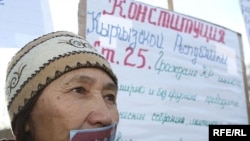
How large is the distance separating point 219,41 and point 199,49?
0.97ft

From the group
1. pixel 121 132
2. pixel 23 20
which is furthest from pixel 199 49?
pixel 23 20

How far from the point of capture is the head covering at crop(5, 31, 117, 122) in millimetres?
940

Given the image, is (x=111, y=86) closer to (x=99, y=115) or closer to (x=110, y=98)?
(x=110, y=98)

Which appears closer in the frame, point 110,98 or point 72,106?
point 72,106

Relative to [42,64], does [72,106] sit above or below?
below

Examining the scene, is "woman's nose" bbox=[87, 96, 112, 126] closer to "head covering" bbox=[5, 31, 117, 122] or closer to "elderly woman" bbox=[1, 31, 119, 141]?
"elderly woman" bbox=[1, 31, 119, 141]

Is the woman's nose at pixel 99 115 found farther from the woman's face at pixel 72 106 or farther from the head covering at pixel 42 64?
the head covering at pixel 42 64

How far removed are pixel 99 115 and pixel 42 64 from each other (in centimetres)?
21

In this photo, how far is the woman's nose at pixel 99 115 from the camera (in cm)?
86

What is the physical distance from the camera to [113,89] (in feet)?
3.37

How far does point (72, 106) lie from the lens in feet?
2.96

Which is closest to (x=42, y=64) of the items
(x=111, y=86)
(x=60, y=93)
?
(x=60, y=93)

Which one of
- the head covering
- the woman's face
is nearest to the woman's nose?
the woman's face

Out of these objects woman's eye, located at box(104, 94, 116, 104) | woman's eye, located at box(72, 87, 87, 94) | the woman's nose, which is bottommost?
the woman's nose
